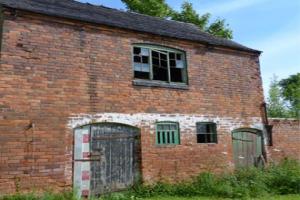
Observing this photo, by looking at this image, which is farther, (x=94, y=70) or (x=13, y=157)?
(x=94, y=70)

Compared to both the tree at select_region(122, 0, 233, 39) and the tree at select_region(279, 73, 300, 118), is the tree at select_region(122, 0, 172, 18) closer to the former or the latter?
the tree at select_region(122, 0, 233, 39)

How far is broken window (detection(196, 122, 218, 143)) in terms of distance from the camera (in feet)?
43.3

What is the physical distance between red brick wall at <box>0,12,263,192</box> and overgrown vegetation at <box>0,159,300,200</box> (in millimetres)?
602

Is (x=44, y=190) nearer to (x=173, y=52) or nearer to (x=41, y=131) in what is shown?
(x=41, y=131)

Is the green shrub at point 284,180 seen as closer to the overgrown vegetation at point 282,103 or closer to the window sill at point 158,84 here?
the window sill at point 158,84

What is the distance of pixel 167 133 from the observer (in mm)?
Answer: 12383

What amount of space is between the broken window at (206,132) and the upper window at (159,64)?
178 centimetres

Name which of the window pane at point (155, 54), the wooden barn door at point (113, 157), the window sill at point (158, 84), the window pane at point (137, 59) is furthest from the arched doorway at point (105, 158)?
the window pane at point (155, 54)

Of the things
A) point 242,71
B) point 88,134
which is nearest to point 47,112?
point 88,134

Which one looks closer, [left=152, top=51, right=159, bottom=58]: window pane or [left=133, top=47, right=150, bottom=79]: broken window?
[left=133, top=47, right=150, bottom=79]: broken window

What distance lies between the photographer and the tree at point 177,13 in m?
27.3

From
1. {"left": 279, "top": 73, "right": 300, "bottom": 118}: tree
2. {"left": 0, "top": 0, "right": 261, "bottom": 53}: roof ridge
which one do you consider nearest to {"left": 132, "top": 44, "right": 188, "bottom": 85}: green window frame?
{"left": 0, "top": 0, "right": 261, "bottom": 53}: roof ridge

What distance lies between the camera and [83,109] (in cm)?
1080

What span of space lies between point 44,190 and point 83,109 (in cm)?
256
